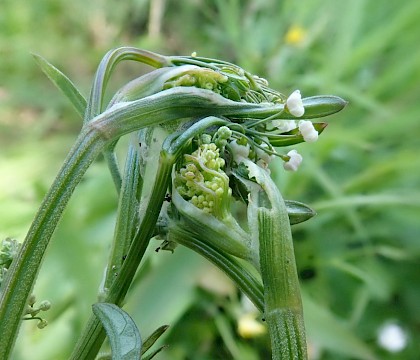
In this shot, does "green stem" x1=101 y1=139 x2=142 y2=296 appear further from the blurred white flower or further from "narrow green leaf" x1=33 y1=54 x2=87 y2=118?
the blurred white flower

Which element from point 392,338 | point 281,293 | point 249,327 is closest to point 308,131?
point 281,293

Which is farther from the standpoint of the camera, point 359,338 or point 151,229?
point 359,338

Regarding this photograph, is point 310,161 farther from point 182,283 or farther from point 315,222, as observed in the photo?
point 182,283

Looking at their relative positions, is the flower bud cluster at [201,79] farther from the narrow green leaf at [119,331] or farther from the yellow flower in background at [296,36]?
the yellow flower in background at [296,36]

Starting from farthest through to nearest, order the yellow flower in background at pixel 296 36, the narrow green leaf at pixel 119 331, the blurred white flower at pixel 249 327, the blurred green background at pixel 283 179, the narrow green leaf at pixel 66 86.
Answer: the yellow flower in background at pixel 296 36 → the blurred white flower at pixel 249 327 → the blurred green background at pixel 283 179 → the narrow green leaf at pixel 66 86 → the narrow green leaf at pixel 119 331

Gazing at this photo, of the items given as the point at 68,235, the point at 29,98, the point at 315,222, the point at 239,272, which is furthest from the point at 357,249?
the point at 29,98

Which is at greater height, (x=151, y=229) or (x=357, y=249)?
(x=357, y=249)

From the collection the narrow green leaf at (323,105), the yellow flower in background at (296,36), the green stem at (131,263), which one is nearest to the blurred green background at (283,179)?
the yellow flower in background at (296,36)
